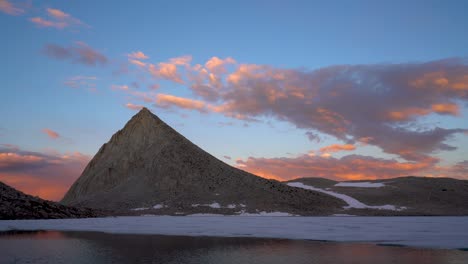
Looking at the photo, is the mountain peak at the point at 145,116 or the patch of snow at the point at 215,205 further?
the mountain peak at the point at 145,116

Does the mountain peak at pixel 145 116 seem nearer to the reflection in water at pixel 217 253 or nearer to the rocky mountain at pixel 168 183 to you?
the rocky mountain at pixel 168 183

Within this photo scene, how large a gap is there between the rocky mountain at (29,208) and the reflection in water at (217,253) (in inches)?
1683

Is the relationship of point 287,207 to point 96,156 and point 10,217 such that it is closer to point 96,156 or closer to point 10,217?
point 10,217

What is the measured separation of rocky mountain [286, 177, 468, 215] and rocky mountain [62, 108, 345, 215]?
471 inches

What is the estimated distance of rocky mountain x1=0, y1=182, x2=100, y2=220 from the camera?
214 ft

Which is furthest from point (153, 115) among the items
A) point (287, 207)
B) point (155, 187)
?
point (287, 207)

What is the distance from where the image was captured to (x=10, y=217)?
63500 millimetres

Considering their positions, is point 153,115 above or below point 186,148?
above

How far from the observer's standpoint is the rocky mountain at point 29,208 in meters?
65.2

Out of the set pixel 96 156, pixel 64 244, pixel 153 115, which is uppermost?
pixel 153 115

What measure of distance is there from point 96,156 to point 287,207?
6282cm

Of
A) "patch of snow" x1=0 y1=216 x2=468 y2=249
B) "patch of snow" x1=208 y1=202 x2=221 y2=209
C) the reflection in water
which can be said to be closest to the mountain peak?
"patch of snow" x1=208 y1=202 x2=221 y2=209

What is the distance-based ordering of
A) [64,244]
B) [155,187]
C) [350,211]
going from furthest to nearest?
[155,187], [350,211], [64,244]

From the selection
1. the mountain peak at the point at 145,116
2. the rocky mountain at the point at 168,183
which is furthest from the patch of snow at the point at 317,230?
the mountain peak at the point at 145,116
